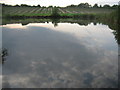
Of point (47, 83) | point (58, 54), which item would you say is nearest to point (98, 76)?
point (47, 83)

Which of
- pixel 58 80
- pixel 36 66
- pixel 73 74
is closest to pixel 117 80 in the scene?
pixel 73 74

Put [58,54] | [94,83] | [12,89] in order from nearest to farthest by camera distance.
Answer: [12,89], [94,83], [58,54]

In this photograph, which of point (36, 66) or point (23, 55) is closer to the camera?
point (36, 66)

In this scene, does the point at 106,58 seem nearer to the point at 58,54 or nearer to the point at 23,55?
the point at 58,54

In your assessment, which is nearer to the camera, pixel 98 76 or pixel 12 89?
pixel 12 89

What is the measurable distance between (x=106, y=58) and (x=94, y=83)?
620 cm

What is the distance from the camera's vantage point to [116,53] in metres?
18.0

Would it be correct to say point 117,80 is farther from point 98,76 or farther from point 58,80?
point 58,80

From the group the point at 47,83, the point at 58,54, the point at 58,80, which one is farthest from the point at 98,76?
the point at 58,54

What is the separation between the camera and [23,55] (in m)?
17.1

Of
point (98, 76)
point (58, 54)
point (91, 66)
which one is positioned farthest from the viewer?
point (58, 54)

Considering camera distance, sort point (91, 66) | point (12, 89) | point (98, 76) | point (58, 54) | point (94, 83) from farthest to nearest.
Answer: point (58, 54) → point (91, 66) → point (98, 76) → point (94, 83) → point (12, 89)

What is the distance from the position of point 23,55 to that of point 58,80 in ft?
23.2

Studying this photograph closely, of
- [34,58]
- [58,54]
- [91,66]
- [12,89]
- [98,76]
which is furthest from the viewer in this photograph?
[58,54]
